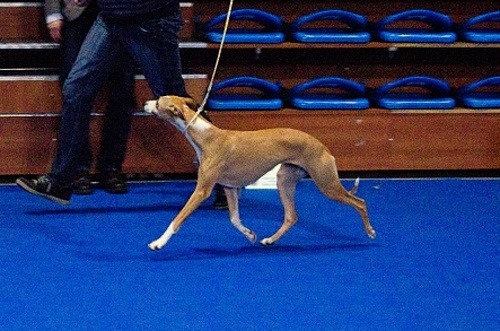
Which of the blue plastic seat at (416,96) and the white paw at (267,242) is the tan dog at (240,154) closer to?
the white paw at (267,242)

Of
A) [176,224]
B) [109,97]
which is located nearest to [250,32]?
[109,97]

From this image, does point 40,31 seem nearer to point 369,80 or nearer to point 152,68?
point 152,68

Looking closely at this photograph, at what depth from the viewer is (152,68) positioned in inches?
187

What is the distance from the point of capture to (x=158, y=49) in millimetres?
4715

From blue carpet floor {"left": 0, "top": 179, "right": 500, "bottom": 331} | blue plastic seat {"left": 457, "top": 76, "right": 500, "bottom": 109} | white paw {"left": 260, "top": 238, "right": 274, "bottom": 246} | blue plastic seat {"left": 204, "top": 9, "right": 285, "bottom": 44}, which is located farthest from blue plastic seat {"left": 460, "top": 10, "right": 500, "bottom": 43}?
white paw {"left": 260, "top": 238, "right": 274, "bottom": 246}

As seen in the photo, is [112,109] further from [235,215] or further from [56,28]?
[235,215]

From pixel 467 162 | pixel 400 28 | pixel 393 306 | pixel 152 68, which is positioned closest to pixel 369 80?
pixel 400 28

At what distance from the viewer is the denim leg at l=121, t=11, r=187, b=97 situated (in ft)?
15.4

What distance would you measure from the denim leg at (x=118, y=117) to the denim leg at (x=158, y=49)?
0.62 meters

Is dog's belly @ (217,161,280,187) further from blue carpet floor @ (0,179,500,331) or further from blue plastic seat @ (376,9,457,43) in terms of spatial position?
blue plastic seat @ (376,9,457,43)

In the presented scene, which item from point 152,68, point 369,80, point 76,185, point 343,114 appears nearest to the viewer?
point 152,68

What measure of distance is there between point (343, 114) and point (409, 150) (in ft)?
1.53

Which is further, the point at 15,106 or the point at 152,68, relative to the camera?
the point at 15,106

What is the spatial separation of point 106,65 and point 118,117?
2.16ft
